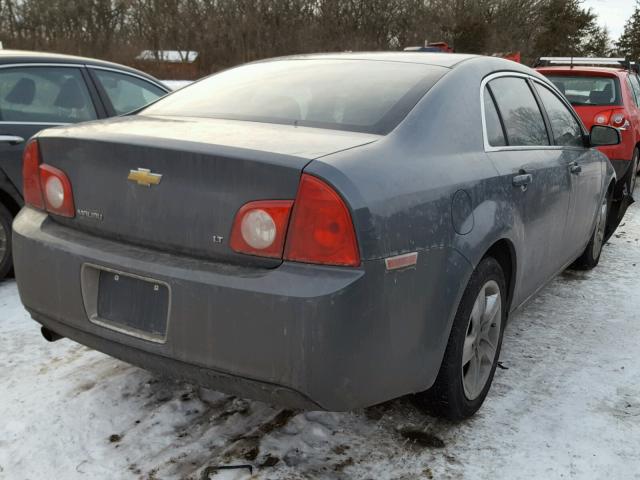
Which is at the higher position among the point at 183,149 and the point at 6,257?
the point at 183,149

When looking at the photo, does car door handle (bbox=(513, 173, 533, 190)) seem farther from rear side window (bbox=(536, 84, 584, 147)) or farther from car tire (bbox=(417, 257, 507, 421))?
rear side window (bbox=(536, 84, 584, 147))

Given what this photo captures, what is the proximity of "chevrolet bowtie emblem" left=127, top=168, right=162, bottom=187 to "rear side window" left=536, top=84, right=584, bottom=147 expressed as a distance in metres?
2.53

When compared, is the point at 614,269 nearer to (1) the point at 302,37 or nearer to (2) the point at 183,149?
(2) the point at 183,149

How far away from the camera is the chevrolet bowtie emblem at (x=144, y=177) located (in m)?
2.20

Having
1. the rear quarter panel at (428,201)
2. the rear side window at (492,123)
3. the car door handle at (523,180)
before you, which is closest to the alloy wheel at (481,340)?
the rear quarter panel at (428,201)

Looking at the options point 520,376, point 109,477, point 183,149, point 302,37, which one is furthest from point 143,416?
point 302,37

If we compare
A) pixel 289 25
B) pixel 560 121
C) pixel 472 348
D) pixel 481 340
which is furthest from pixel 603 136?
pixel 289 25

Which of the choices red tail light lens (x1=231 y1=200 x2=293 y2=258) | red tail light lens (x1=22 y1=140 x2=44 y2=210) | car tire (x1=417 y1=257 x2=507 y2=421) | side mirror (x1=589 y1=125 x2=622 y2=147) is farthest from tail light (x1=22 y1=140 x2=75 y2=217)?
side mirror (x1=589 y1=125 x2=622 y2=147)

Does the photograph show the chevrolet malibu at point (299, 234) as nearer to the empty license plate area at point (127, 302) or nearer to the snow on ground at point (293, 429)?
the empty license plate area at point (127, 302)

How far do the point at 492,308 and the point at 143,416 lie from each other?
159 centimetres

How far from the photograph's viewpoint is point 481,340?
2.84 meters

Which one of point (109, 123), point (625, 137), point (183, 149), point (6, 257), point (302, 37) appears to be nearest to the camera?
point (183, 149)

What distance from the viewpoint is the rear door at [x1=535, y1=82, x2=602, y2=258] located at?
3822mm

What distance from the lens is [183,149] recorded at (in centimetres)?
217
